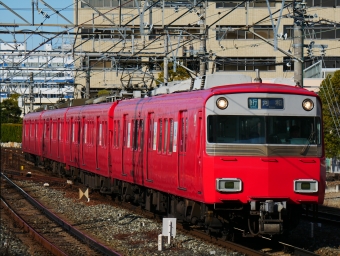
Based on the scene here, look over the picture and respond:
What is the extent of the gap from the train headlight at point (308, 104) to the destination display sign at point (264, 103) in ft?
1.31

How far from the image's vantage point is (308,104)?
12.2 metres

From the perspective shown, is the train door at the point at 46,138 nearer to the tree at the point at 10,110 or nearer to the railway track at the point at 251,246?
the railway track at the point at 251,246

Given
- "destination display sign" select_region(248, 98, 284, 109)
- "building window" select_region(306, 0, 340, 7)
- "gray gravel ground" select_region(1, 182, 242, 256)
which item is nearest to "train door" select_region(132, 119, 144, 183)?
"gray gravel ground" select_region(1, 182, 242, 256)

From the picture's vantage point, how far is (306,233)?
14500mm

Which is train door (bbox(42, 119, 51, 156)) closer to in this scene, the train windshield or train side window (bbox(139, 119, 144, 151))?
train side window (bbox(139, 119, 144, 151))

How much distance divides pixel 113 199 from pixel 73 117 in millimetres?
5879

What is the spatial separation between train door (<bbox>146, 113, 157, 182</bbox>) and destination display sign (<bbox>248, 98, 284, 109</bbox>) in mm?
3870

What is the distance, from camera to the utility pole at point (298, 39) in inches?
677

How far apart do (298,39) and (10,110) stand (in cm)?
7252

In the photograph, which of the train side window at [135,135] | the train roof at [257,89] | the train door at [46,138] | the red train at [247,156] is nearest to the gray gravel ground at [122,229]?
the red train at [247,156]

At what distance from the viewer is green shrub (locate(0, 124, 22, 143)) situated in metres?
79.2

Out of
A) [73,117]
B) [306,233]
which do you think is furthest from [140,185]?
[73,117]

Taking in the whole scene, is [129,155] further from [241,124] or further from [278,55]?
[278,55]

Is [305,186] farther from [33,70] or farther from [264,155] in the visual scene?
[33,70]
